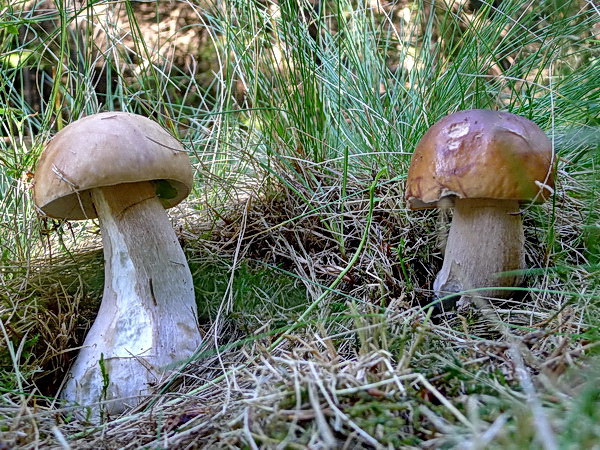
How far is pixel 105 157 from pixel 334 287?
2.96ft

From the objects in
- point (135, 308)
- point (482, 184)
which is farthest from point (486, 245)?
point (135, 308)

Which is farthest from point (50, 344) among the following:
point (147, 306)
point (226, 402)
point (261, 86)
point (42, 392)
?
point (261, 86)

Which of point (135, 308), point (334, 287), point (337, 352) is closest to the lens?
point (337, 352)

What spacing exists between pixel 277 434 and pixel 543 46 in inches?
90.5

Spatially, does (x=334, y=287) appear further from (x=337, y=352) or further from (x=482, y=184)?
(x=482, y=184)

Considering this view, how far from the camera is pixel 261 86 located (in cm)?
244

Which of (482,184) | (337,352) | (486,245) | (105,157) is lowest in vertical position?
(337,352)

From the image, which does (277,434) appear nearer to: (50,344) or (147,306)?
(147,306)

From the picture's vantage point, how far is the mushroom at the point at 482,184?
148cm

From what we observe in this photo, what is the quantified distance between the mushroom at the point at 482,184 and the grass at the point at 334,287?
0.43ft

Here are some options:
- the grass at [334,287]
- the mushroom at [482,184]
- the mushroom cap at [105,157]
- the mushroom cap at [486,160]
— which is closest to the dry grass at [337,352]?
the grass at [334,287]

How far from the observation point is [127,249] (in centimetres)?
173

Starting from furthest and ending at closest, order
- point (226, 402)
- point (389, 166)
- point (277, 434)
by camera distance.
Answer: point (389, 166)
point (226, 402)
point (277, 434)

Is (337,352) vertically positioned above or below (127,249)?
below
